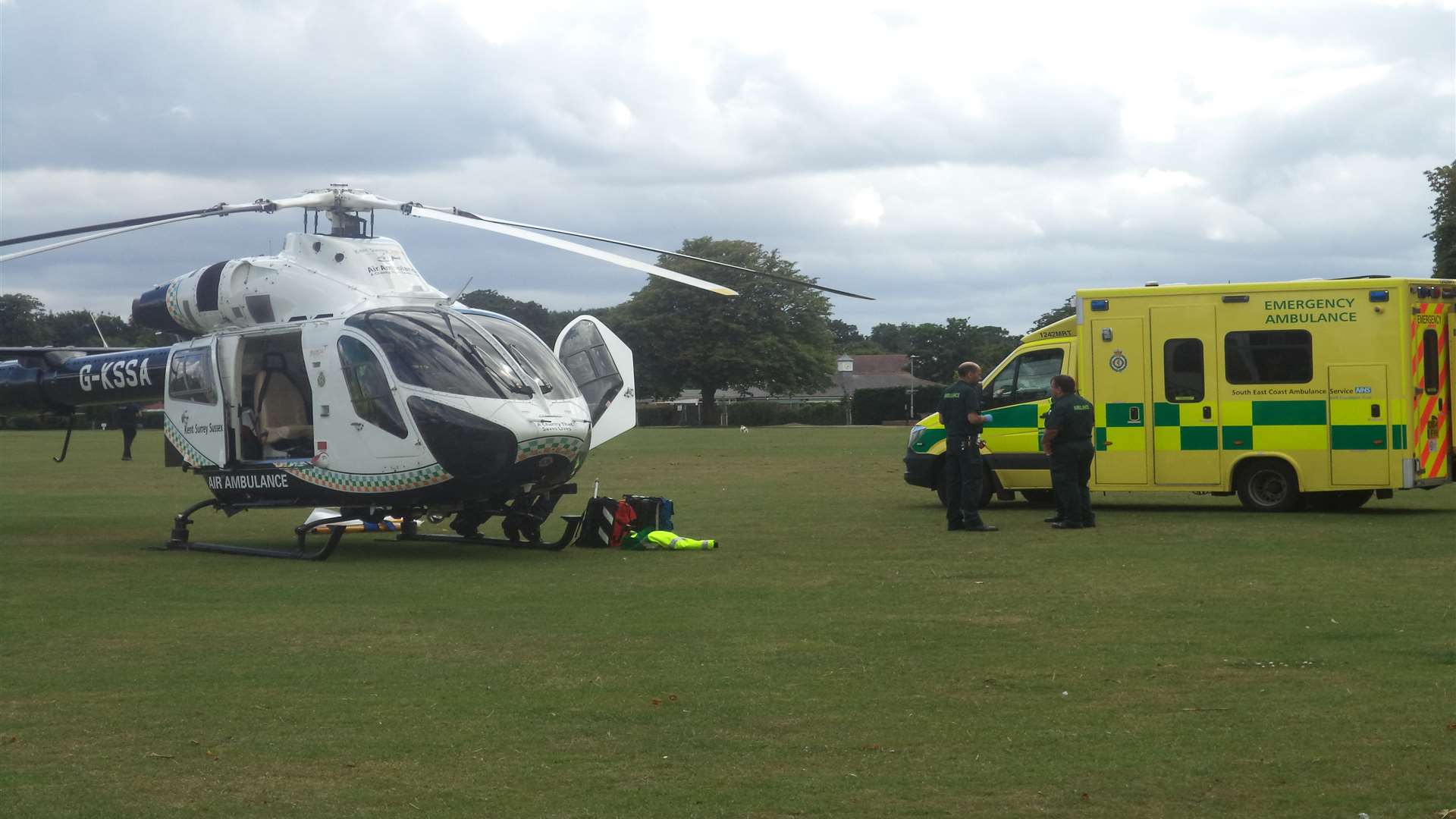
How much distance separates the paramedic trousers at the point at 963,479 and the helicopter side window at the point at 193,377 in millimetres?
7748

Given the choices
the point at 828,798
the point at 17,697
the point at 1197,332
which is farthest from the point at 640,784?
the point at 1197,332

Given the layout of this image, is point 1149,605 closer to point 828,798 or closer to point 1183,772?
point 1183,772

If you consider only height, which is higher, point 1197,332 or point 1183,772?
point 1197,332

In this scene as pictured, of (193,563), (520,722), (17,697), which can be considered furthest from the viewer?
(193,563)

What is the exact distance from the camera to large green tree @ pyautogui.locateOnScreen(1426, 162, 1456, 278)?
47.5 meters

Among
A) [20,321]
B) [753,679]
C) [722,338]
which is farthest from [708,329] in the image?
[753,679]

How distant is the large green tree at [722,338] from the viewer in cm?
8850

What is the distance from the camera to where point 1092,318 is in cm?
1831

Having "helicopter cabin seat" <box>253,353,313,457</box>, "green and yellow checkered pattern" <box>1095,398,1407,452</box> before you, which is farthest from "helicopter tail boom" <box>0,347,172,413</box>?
"green and yellow checkered pattern" <box>1095,398,1407,452</box>

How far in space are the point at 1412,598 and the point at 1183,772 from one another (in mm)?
5316

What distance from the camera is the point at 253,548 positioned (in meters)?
15.7

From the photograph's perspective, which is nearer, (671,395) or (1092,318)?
(1092,318)

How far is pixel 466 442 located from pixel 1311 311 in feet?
32.7

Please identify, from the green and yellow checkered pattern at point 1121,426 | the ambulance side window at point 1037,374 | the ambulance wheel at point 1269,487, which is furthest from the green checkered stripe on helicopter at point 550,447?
the ambulance wheel at point 1269,487
